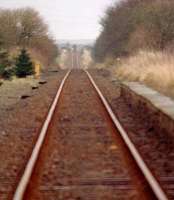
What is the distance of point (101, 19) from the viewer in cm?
6981

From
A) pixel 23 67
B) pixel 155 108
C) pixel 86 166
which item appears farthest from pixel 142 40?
pixel 86 166

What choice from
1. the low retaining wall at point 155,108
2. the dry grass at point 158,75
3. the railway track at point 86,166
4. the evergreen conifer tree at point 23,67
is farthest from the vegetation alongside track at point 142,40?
the railway track at point 86,166

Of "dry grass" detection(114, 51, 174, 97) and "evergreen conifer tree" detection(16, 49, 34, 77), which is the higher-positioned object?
"dry grass" detection(114, 51, 174, 97)

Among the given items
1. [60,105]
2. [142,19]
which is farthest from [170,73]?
[142,19]

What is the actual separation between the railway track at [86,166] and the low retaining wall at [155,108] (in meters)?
0.79

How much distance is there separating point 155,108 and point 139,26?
3770cm

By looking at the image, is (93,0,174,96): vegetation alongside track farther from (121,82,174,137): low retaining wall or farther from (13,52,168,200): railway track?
(13,52,168,200): railway track

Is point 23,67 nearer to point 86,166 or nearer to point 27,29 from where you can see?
point 27,29

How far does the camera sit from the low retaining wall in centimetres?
1086

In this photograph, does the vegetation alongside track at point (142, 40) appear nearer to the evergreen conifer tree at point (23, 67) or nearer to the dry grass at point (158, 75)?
the dry grass at point (158, 75)

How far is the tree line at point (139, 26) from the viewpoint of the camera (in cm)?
4406

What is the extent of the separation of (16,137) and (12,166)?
2.80 metres

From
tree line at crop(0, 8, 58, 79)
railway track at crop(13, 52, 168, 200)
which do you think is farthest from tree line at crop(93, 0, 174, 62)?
railway track at crop(13, 52, 168, 200)

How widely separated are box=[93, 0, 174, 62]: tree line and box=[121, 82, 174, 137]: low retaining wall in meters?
19.9
